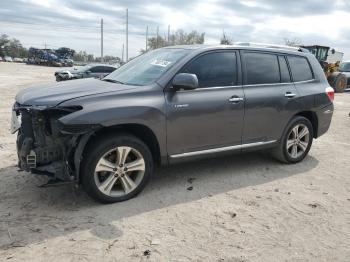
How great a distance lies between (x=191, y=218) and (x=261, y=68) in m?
2.48

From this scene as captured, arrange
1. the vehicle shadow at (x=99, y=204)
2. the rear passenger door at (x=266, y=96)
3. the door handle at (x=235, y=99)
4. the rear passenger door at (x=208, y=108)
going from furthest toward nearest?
the rear passenger door at (x=266, y=96) → the door handle at (x=235, y=99) → the rear passenger door at (x=208, y=108) → the vehicle shadow at (x=99, y=204)

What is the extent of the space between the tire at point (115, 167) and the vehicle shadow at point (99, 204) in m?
0.14

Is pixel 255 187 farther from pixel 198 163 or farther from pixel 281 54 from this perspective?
pixel 281 54

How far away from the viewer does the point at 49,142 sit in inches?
158

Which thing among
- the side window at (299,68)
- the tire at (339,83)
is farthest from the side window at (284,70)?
the tire at (339,83)

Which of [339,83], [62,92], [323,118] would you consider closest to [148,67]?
[62,92]

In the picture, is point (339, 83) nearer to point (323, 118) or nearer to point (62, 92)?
point (323, 118)

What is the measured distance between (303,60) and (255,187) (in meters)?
2.33

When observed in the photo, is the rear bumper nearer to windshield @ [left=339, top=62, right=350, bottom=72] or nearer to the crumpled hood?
the crumpled hood

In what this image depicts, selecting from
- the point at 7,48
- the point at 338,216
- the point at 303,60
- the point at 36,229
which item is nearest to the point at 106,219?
the point at 36,229

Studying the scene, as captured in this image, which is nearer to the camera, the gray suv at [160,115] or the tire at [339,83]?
the gray suv at [160,115]

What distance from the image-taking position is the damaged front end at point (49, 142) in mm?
3795

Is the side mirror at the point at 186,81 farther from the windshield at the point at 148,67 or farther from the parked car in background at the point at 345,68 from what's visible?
the parked car in background at the point at 345,68

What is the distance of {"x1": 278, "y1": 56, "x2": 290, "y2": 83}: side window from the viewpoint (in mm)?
5559
